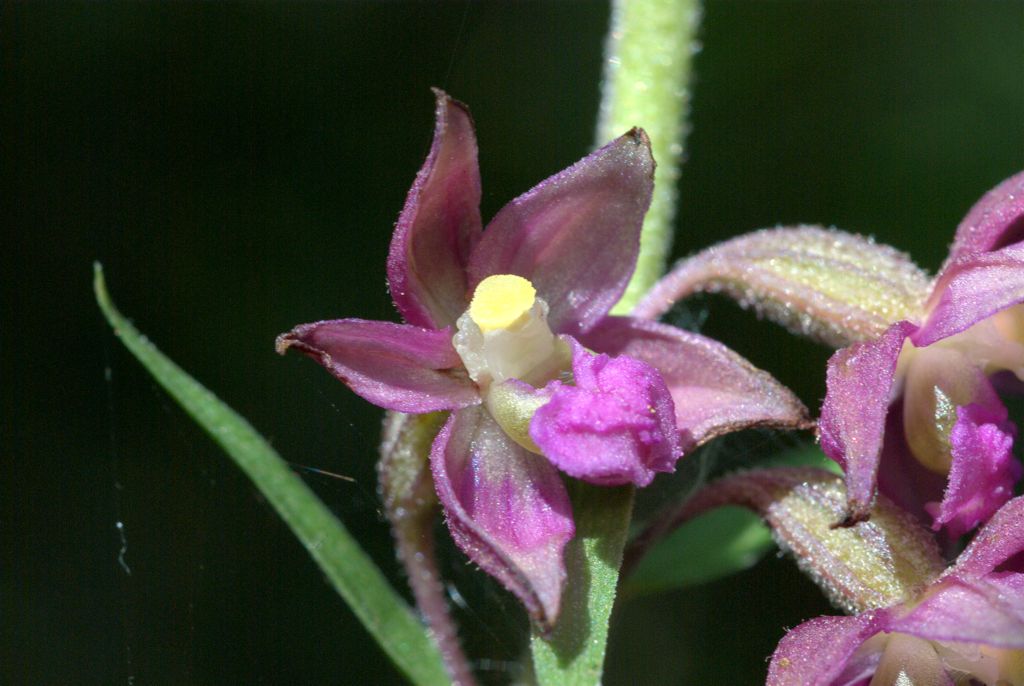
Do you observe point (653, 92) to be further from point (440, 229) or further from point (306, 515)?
point (306, 515)

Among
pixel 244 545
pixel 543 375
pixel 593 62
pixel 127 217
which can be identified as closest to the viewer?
pixel 543 375

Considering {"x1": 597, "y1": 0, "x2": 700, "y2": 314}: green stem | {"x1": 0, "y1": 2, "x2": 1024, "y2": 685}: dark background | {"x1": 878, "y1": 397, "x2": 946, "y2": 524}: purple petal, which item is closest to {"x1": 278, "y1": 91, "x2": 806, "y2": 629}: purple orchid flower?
{"x1": 878, "y1": 397, "x2": 946, "y2": 524}: purple petal

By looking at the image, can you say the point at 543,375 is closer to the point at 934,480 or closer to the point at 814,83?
the point at 934,480

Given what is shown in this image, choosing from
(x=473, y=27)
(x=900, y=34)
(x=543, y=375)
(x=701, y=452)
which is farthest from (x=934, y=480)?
(x=900, y=34)

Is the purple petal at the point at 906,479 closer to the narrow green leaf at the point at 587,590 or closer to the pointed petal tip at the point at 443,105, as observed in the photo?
the narrow green leaf at the point at 587,590

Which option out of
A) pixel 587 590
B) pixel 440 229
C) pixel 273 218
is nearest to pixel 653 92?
pixel 440 229

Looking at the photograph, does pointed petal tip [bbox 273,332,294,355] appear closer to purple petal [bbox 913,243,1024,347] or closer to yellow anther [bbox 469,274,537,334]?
yellow anther [bbox 469,274,537,334]
